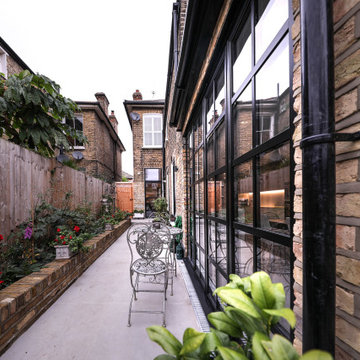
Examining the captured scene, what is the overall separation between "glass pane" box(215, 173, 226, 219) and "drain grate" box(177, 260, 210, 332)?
44.0 inches

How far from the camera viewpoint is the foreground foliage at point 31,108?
283cm

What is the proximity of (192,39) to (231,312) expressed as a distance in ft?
7.75

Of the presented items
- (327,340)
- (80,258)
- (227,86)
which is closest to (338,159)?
(327,340)

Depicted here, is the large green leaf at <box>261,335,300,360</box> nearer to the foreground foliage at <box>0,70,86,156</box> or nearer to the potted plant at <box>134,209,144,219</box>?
the foreground foliage at <box>0,70,86,156</box>

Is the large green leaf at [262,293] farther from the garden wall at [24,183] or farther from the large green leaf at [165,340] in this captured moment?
the garden wall at [24,183]

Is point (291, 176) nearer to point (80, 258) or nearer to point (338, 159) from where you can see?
point (338, 159)

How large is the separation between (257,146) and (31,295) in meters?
2.64

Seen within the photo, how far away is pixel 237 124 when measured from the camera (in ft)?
5.44

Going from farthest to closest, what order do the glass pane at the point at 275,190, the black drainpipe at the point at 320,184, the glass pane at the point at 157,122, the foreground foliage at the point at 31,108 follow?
the glass pane at the point at 157,122 → the foreground foliage at the point at 31,108 → the glass pane at the point at 275,190 → the black drainpipe at the point at 320,184

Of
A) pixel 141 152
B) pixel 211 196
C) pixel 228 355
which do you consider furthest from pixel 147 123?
pixel 228 355

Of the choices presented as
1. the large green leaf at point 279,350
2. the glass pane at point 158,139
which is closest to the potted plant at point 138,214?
the glass pane at point 158,139

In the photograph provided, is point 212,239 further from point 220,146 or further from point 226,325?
point 226,325

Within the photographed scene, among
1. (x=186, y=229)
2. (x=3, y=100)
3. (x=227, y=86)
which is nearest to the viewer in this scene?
(x=227, y=86)

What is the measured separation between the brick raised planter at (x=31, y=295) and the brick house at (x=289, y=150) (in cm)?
186
